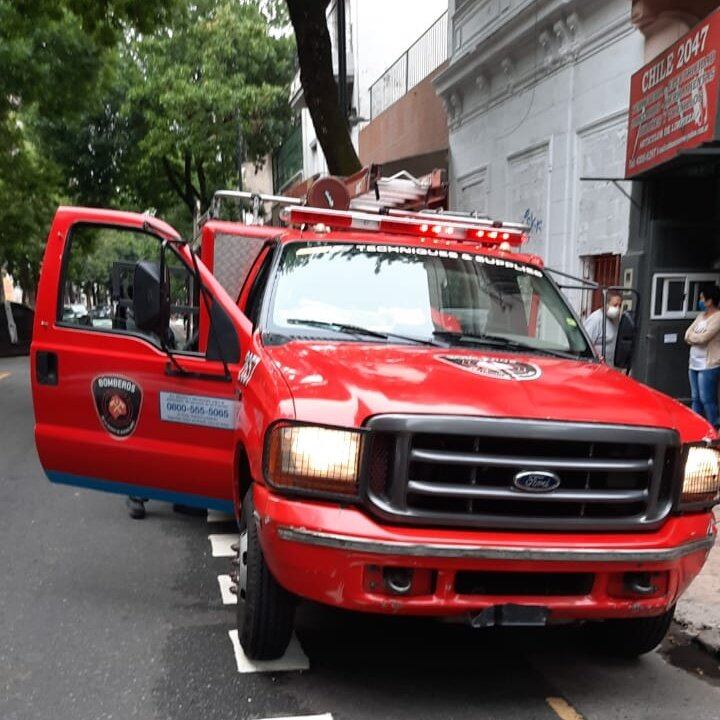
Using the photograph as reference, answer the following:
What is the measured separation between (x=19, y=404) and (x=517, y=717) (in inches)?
479

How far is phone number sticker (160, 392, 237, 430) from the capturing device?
14.1ft

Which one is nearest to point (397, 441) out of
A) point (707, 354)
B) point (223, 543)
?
point (223, 543)

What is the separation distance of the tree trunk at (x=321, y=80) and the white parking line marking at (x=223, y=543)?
7704 millimetres

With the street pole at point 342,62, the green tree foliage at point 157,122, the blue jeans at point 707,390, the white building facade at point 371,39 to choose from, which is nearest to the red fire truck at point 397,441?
the blue jeans at point 707,390

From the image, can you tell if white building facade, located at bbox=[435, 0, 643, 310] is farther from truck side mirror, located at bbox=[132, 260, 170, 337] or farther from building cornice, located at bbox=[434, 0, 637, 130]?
truck side mirror, located at bbox=[132, 260, 170, 337]

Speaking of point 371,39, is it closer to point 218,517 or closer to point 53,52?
point 53,52

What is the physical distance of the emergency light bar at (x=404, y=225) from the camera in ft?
16.3

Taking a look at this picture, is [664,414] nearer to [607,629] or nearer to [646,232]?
[607,629]

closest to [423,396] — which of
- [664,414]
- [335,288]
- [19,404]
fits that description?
[664,414]

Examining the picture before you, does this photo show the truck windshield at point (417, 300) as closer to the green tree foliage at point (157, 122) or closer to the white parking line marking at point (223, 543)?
the white parking line marking at point (223, 543)

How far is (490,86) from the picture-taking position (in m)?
14.1

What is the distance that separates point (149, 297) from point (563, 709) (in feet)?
8.85

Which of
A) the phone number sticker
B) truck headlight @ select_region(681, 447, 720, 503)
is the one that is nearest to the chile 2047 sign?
truck headlight @ select_region(681, 447, 720, 503)

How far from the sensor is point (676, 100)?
784 cm
